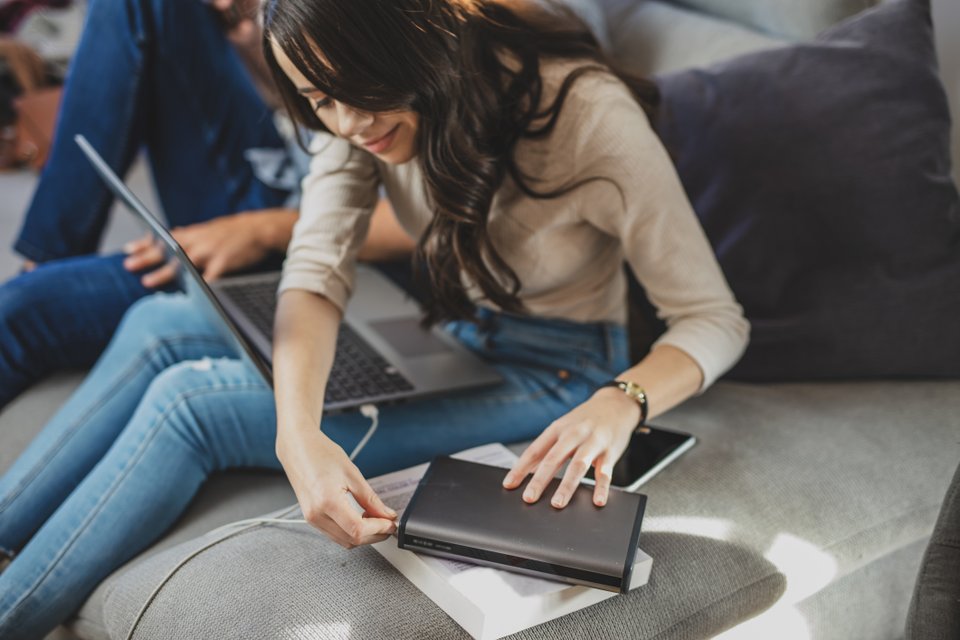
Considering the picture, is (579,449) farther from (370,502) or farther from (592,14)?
(592,14)

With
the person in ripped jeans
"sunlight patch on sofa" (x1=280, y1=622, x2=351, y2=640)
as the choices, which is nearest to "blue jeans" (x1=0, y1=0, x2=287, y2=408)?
the person in ripped jeans

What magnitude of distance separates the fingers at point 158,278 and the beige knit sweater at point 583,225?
0.39 m

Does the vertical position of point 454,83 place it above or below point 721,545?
above

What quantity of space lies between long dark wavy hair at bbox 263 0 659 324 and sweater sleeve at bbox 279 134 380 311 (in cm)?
10

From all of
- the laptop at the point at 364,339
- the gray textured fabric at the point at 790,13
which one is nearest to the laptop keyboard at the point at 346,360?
the laptop at the point at 364,339

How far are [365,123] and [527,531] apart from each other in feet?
1.43

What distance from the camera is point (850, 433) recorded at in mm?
1073

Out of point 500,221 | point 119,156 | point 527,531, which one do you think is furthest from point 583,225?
point 119,156

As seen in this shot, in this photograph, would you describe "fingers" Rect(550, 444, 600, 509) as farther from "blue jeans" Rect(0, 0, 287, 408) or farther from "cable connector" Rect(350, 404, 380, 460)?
"blue jeans" Rect(0, 0, 287, 408)

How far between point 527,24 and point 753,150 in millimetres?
387

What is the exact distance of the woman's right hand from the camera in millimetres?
754

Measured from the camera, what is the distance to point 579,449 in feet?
2.71

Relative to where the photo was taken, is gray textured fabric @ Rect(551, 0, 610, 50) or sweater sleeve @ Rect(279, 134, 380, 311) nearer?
sweater sleeve @ Rect(279, 134, 380, 311)

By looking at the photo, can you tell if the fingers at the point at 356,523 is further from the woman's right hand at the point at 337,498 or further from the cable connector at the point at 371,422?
the cable connector at the point at 371,422
